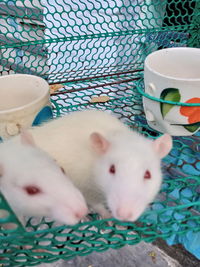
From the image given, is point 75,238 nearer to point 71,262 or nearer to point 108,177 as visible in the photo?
point 108,177

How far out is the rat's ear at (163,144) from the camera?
2.60 feet

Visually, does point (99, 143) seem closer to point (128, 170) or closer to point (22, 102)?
point (128, 170)

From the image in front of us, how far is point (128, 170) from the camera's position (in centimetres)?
70

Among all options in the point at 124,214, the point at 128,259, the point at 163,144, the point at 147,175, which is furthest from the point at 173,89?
the point at 128,259

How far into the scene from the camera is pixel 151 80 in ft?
3.14

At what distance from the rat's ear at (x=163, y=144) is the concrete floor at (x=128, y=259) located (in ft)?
2.75

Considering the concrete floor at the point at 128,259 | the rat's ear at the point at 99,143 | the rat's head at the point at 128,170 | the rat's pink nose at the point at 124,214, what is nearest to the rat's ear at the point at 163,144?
the rat's head at the point at 128,170

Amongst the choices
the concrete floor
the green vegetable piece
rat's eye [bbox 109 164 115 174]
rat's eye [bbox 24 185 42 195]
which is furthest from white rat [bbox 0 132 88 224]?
the concrete floor

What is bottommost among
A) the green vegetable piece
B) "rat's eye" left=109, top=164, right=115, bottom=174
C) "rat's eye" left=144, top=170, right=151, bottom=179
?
"rat's eye" left=144, top=170, right=151, bottom=179

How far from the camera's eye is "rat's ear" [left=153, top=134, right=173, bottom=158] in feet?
2.60

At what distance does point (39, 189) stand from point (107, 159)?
0.65ft

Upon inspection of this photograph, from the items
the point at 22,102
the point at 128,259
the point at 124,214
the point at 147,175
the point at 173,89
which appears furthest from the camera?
the point at 128,259

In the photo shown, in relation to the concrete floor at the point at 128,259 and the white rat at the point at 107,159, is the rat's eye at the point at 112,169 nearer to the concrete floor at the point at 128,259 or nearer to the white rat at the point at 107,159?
the white rat at the point at 107,159

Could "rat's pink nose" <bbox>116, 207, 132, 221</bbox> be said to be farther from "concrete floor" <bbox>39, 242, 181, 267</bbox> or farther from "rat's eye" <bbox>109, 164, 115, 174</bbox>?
"concrete floor" <bbox>39, 242, 181, 267</bbox>
